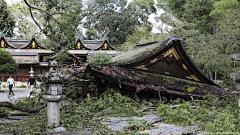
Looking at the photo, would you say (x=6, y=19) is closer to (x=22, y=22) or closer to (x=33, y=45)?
(x=22, y=22)

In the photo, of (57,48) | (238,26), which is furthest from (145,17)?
(238,26)

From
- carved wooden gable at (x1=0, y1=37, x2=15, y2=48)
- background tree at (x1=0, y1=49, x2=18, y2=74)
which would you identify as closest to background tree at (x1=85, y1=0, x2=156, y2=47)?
carved wooden gable at (x1=0, y1=37, x2=15, y2=48)

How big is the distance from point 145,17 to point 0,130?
46.8 meters

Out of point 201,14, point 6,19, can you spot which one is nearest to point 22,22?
point 6,19

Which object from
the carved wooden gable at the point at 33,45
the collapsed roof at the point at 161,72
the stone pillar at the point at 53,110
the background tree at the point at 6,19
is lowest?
the stone pillar at the point at 53,110

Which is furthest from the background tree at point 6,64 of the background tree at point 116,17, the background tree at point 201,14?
the background tree at point 116,17

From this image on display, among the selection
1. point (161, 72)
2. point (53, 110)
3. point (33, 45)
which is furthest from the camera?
point (33, 45)

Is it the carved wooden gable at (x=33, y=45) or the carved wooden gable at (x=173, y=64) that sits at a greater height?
→ the carved wooden gable at (x=33, y=45)

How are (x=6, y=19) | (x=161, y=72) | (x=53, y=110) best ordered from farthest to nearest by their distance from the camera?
(x=6, y=19)
(x=161, y=72)
(x=53, y=110)

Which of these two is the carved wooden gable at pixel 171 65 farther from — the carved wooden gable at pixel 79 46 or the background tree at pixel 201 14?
the carved wooden gable at pixel 79 46

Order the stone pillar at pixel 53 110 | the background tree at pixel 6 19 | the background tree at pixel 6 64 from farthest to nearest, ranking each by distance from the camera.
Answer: the background tree at pixel 6 19 < the background tree at pixel 6 64 < the stone pillar at pixel 53 110

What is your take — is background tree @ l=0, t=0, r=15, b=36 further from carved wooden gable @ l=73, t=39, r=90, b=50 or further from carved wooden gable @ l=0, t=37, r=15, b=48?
carved wooden gable @ l=73, t=39, r=90, b=50

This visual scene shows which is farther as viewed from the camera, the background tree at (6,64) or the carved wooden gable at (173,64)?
the background tree at (6,64)

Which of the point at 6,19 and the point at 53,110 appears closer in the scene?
the point at 53,110
